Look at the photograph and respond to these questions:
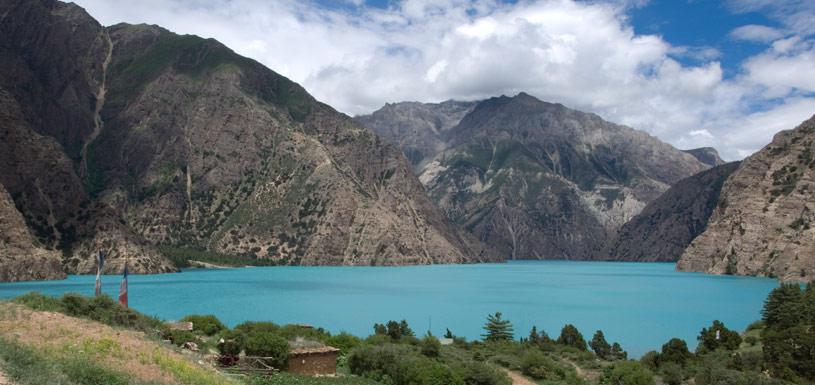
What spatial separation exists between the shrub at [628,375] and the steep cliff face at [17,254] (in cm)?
12318

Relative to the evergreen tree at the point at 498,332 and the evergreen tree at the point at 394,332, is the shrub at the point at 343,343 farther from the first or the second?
the evergreen tree at the point at 498,332

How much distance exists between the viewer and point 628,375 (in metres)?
43.5

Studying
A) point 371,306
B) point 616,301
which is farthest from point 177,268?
point 616,301

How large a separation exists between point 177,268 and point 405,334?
14737 centimetres

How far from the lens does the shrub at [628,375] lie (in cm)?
4281

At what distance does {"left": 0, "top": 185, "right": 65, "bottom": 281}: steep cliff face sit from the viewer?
450 ft

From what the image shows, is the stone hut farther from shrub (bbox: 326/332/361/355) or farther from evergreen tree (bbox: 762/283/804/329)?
evergreen tree (bbox: 762/283/804/329)

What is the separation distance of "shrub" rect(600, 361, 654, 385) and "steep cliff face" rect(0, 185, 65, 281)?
12318cm

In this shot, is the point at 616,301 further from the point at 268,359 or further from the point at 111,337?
the point at 111,337

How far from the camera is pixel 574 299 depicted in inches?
4476

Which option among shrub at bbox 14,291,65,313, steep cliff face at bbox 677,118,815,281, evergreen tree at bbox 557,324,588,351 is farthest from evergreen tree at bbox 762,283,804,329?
steep cliff face at bbox 677,118,815,281

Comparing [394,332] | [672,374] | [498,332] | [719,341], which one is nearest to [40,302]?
[394,332]

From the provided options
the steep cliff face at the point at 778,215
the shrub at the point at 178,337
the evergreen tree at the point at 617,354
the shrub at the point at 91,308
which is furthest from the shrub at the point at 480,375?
the steep cliff face at the point at 778,215

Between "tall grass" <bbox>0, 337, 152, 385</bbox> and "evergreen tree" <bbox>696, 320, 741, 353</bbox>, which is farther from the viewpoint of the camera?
"evergreen tree" <bbox>696, 320, 741, 353</bbox>
